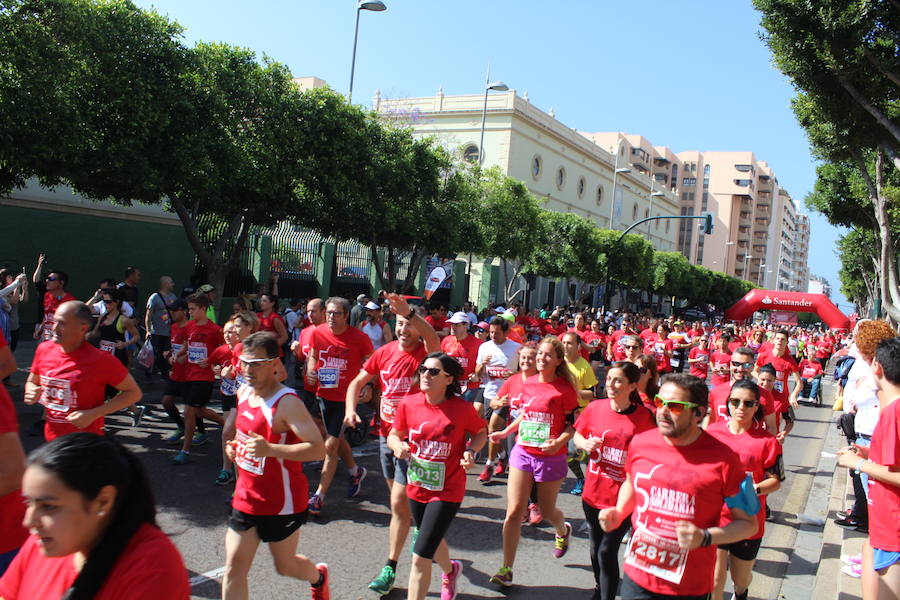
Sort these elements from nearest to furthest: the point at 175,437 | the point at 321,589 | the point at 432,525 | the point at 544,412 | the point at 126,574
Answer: the point at 126,574, the point at 321,589, the point at 432,525, the point at 544,412, the point at 175,437

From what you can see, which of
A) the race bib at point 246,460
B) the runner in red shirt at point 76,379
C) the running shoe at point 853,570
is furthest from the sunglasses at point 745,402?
the runner in red shirt at point 76,379

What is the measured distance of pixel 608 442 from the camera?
4.76 meters

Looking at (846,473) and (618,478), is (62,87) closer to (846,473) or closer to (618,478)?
(618,478)

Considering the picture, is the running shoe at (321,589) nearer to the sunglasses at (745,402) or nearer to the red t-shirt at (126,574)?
the red t-shirt at (126,574)

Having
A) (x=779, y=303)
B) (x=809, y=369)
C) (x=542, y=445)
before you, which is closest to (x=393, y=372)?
(x=542, y=445)

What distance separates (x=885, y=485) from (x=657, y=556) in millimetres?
1354

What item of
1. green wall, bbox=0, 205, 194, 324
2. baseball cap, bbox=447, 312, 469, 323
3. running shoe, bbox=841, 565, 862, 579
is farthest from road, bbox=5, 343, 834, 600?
green wall, bbox=0, 205, 194, 324

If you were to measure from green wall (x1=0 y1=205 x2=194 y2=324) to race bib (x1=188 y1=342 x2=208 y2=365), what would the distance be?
35.3 feet

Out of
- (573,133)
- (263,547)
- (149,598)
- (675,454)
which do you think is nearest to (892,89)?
(675,454)

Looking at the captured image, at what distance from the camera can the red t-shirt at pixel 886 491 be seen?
360 centimetres

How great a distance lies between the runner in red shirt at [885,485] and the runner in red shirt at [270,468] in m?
2.92

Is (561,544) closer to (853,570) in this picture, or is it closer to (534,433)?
(534,433)

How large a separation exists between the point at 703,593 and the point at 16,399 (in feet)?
31.2

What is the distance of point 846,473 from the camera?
9297 mm
